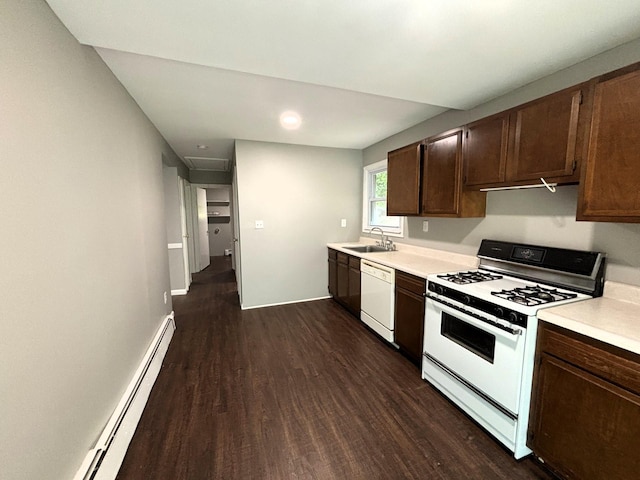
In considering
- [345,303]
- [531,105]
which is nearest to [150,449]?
[345,303]

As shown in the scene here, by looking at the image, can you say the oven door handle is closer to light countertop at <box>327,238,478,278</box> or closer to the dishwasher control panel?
light countertop at <box>327,238,478,278</box>

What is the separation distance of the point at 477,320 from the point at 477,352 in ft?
0.76

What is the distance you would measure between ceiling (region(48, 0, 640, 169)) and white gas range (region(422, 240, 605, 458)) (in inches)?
50.0

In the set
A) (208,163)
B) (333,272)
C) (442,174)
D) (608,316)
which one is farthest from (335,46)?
(208,163)

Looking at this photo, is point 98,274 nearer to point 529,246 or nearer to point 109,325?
point 109,325

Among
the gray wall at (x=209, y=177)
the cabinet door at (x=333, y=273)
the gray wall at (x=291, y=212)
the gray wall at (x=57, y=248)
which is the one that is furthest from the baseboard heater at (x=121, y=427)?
the gray wall at (x=209, y=177)

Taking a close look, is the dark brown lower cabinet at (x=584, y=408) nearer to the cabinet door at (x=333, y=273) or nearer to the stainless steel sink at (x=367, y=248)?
the stainless steel sink at (x=367, y=248)

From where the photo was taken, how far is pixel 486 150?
207 cm

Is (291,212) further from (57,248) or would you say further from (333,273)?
(57,248)

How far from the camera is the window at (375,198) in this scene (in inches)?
159

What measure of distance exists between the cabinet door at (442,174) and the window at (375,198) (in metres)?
1.26

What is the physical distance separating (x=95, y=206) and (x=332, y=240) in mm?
3172

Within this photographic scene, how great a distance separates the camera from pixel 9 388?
3.01 feet

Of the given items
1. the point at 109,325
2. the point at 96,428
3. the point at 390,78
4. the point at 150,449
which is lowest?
the point at 150,449
